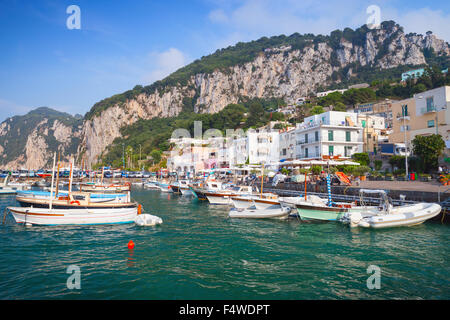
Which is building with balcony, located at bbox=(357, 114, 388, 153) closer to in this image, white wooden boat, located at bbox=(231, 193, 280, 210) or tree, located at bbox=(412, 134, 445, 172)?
tree, located at bbox=(412, 134, 445, 172)

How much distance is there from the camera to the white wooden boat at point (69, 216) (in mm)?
17688

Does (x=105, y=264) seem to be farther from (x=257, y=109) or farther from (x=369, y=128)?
(x=257, y=109)

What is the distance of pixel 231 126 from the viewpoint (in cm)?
10000

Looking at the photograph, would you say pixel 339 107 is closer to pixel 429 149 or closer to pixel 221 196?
pixel 429 149

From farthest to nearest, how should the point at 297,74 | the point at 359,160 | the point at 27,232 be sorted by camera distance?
the point at 297,74 < the point at 359,160 < the point at 27,232

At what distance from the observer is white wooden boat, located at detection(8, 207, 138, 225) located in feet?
58.0

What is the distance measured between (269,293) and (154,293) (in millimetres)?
3955

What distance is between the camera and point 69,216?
59.8 feet

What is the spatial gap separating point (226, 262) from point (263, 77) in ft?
561

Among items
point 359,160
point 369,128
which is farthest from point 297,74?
point 359,160

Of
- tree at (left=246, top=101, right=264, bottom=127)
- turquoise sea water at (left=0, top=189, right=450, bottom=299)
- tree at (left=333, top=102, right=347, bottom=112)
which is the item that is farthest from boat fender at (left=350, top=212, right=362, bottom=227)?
tree at (left=246, top=101, right=264, bottom=127)

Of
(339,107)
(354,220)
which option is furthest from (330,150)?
(339,107)

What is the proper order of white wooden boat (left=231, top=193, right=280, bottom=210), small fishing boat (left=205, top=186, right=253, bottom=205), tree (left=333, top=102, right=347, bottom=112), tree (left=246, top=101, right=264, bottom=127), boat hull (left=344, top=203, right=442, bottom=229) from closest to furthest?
boat hull (left=344, top=203, right=442, bottom=229) → white wooden boat (left=231, top=193, right=280, bottom=210) → small fishing boat (left=205, top=186, right=253, bottom=205) → tree (left=333, top=102, right=347, bottom=112) → tree (left=246, top=101, right=264, bottom=127)

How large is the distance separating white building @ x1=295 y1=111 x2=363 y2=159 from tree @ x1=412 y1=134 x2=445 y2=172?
12.7m
